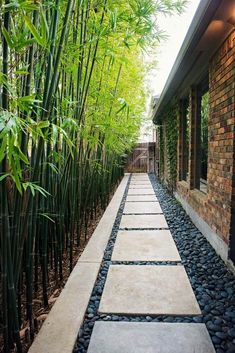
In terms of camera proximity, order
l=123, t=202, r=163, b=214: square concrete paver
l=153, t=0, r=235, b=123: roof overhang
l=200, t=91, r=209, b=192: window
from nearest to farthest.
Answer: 1. l=153, t=0, r=235, b=123: roof overhang
2. l=200, t=91, r=209, b=192: window
3. l=123, t=202, r=163, b=214: square concrete paver

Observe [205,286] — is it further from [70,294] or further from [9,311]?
[9,311]

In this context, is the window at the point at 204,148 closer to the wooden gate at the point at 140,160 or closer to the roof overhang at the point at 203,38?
the roof overhang at the point at 203,38

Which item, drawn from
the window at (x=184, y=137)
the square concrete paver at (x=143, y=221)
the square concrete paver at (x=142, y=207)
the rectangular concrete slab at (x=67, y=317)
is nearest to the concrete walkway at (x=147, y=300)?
the rectangular concrete slab at (x=67, y=317)

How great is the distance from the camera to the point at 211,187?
276 cm

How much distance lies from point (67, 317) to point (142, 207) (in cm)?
312

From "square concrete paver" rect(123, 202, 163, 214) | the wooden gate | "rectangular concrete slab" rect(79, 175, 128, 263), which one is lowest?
"rectangular concrete slab" rect(79, 175, 128, 263)

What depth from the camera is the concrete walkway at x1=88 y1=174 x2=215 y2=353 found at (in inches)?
50.8

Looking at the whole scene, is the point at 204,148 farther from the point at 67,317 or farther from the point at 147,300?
the point at 67,317

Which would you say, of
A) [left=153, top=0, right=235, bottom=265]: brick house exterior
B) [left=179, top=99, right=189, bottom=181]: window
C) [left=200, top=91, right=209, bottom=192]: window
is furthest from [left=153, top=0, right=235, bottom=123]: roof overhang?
[left=179, top=99, right=189, bottom=181]: window

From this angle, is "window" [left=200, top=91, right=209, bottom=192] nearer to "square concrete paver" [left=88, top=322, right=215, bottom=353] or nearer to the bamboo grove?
the bamboo grove

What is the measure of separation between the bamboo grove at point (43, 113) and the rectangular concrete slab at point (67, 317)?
0.29ft

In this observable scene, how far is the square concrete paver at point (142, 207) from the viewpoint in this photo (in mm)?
4212

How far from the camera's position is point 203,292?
5.87ft

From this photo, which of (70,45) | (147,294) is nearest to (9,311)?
(147,294)
